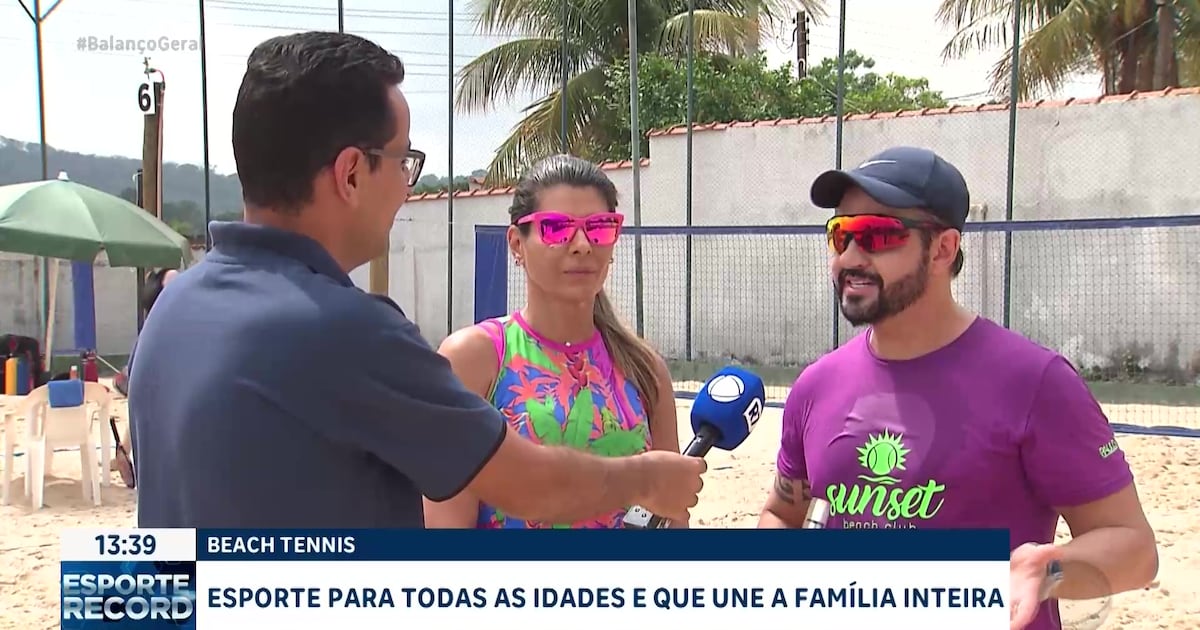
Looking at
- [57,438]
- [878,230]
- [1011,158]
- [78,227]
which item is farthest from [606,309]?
[1011,158]

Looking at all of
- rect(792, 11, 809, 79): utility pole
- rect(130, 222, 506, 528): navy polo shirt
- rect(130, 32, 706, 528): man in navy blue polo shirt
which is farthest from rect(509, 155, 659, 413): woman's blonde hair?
rect(792, 11, 809, 79): utility pole

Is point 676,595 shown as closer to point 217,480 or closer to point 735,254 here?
point 217,480

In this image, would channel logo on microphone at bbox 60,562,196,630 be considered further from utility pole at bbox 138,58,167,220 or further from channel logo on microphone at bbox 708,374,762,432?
utility pole at bbox 138,58,167,220

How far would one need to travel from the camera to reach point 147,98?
10.8 metres

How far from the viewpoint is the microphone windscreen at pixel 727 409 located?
6.14ft

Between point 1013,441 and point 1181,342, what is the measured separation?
9.82m

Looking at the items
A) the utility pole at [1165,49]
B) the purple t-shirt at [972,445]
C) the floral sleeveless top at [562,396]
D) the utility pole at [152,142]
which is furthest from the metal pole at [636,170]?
the purple t-shirt at [972,445]

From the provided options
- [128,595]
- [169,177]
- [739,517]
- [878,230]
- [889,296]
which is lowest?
[739,517]

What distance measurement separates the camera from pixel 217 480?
1.30 m

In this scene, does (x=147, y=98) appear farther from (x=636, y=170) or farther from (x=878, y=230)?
(x=878, y=230)

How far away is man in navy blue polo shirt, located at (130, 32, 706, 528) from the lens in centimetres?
127

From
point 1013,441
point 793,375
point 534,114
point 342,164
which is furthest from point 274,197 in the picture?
point 534,114

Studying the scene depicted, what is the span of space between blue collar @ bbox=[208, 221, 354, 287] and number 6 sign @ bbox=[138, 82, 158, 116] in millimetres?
10224

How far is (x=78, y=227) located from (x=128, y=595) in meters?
6.76
